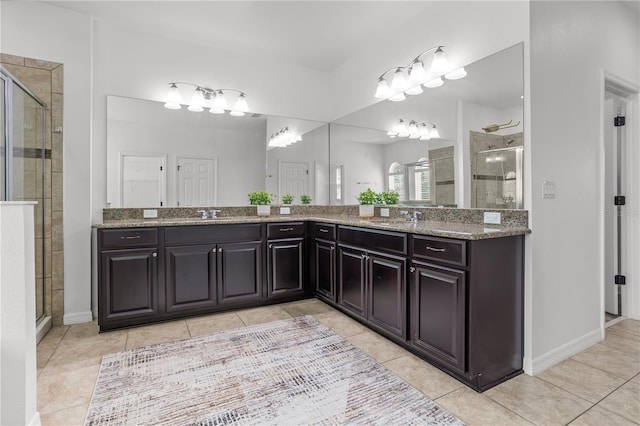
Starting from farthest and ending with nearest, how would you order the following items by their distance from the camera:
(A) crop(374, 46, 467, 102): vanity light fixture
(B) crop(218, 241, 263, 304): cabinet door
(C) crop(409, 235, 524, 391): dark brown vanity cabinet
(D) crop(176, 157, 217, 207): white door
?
(D) crop(176, 157, 217, 207): white door < (B) crop(218, 241, 263, 304): cabinet door < (A) crop(374, 46, 467, 102): vanity light fixture < (C) crop(409, 235, 524, 391): dark brown vanity cabinet

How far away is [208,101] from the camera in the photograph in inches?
138

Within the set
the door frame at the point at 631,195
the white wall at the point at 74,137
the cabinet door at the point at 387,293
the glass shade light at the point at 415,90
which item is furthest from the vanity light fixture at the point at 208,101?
the door frame at the point at 631,195

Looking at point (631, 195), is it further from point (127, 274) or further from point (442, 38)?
point (127, 274)

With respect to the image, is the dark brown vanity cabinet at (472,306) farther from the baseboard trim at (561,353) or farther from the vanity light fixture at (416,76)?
the vanity light fixture at (416,76)

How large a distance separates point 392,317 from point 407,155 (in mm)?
→ 1586

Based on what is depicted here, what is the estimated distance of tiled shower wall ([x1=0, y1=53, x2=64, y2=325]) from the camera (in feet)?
9.14

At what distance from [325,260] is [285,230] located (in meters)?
0.51

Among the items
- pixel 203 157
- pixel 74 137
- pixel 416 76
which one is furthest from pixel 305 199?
pixel 74 137

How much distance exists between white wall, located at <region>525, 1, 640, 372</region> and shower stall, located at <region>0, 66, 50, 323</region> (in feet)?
11.5

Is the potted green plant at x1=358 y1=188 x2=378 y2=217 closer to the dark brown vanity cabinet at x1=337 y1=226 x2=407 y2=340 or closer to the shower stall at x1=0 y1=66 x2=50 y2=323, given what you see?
the dark brown vanity cabinet at x1=337 y1=226 x2=407 y2=340

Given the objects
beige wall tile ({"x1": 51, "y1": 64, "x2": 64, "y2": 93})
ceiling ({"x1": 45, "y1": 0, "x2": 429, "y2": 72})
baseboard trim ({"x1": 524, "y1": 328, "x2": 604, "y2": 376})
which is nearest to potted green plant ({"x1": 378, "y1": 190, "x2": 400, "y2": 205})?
ceiling ({"x1": 45, "y1": 0, "x2": 429, "y2": 72})

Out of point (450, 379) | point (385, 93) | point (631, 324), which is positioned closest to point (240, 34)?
point (385, 93)

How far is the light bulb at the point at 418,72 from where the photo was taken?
2830 millimetres

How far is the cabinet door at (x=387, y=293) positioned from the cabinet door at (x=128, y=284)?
1.84 metres
